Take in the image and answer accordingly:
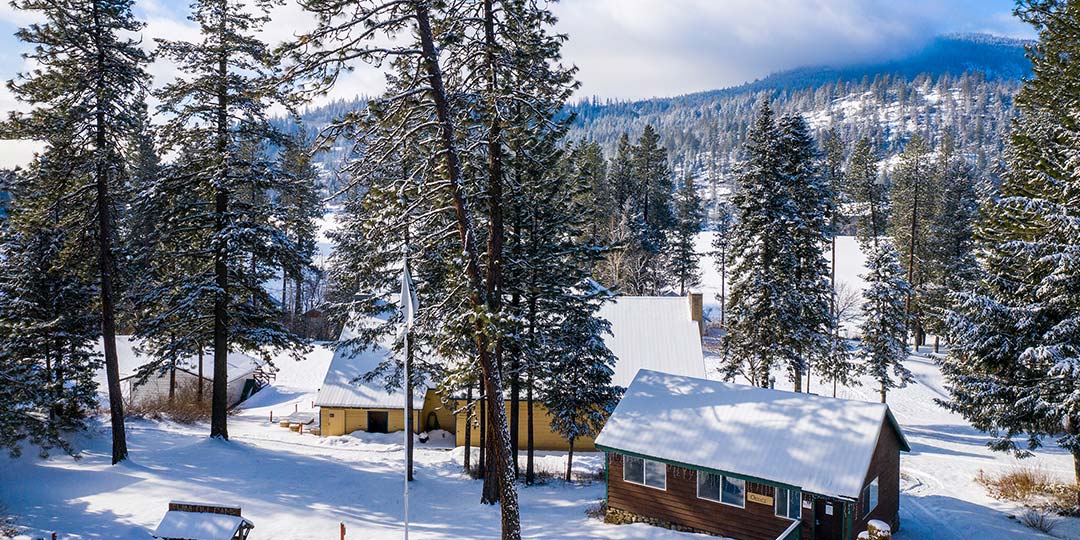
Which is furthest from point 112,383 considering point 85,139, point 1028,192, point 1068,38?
point 1068,38

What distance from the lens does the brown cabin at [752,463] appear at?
15.0m

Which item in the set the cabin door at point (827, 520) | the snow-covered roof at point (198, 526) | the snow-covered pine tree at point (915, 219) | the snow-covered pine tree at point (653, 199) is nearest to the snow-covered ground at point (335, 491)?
the snow-covered roof at point (198, 526)

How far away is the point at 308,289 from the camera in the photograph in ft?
221

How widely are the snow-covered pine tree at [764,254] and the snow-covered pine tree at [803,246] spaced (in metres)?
0.23

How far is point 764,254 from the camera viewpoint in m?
24.9

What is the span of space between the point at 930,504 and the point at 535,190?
17026 millimetres

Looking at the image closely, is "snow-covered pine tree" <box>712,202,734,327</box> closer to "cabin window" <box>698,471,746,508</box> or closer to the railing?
"cabin window" <box>698,471,746,508</box>

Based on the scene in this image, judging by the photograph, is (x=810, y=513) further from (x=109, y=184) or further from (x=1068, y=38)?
(x=109, y=184)

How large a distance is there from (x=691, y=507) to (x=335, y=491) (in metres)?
10.5

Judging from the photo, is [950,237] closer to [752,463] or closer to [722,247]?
[722,247]

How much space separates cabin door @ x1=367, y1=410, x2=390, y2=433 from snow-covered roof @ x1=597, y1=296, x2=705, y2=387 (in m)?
11.1

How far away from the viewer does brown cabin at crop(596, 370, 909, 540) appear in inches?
590

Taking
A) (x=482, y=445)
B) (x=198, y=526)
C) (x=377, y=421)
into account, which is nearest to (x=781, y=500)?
(x=482, y=445)

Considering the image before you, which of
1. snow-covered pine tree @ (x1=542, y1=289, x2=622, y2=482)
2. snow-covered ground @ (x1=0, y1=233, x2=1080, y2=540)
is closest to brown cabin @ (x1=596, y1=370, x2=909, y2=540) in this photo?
snow-covered ground @ (x1=0, y1=233, x2=1080, y2=540)
